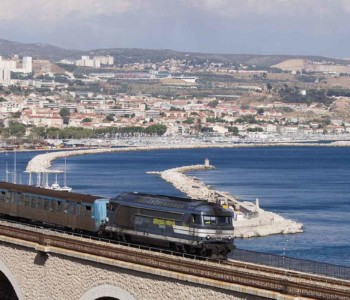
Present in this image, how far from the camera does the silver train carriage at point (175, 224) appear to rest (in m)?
16.7

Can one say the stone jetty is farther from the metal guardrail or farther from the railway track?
the railway track

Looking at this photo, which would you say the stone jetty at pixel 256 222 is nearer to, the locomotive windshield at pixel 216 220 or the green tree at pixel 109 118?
the locomotive windshield at pixel 216 220

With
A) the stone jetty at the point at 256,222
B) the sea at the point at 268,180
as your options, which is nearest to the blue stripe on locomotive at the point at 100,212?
the sea at the point at 268,180

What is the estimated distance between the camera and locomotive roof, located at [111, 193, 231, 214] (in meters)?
16.9

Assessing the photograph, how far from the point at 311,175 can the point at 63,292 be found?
5868cm

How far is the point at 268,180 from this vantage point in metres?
68.0

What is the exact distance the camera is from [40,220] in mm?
20859

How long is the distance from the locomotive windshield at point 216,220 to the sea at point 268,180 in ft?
40.5

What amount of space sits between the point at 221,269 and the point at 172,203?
107 inches

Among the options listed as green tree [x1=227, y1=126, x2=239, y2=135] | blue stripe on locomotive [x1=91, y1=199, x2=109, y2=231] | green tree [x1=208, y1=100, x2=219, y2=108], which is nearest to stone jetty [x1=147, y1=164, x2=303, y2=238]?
blue stripe on locomotive [x1=91, y1=199, x2=109, y2=231]

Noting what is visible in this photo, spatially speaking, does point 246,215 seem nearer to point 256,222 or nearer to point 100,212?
point 256,222

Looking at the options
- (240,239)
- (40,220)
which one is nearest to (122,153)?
(240,239)

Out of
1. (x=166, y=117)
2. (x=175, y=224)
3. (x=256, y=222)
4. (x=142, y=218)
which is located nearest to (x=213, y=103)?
(x=166, y=117)

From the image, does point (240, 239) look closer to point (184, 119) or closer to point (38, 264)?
point (38, 264)
